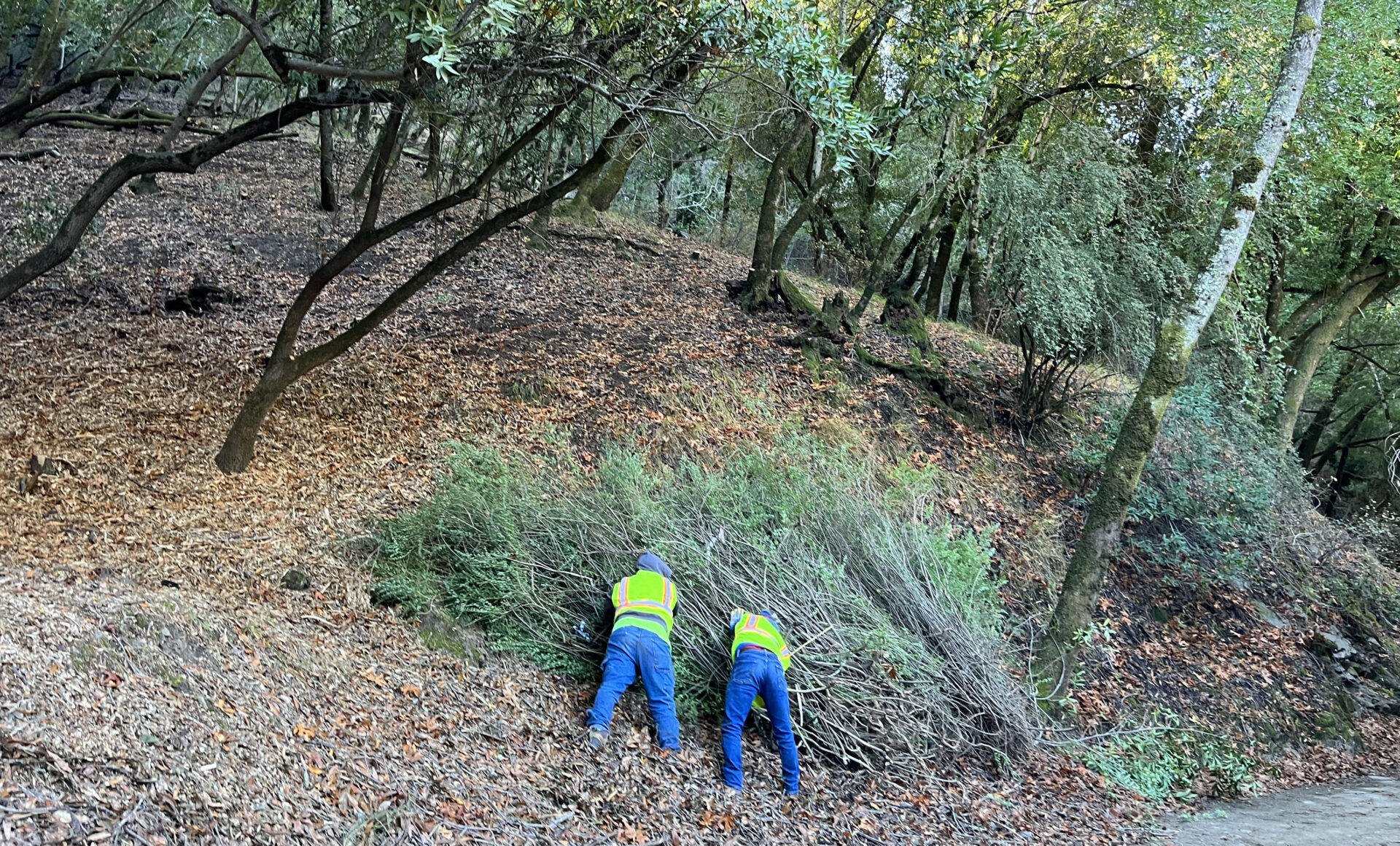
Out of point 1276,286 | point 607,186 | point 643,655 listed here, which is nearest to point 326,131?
point 607,186

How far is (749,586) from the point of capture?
6.45m

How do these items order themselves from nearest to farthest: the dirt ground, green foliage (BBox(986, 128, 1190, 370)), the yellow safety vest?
1. the dirt ground
2. the yellow safety vest
3. green foliage (BBox(986, 128, 1190, 370))

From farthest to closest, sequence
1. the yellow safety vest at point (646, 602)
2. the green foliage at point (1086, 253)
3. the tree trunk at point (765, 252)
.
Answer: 1. the tree trunk at point (765, 252)
2. the green foliage at point (1086, 253)
3. the yellow safety vest at point (646, 602)

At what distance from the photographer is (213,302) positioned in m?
10.9

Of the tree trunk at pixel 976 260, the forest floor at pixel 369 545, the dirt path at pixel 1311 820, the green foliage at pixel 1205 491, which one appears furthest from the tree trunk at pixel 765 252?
the dirt path at pixel 1311 820

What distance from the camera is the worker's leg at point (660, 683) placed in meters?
5.61

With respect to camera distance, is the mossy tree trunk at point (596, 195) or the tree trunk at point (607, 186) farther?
the tree trunk at point (607, 186)

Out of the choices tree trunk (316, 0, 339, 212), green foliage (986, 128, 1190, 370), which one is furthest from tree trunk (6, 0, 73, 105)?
green foliage (986, 128, 1190, 370)

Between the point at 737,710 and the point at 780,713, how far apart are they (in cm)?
28

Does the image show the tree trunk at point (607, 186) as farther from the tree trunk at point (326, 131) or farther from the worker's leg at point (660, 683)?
the worker's leg at point (660, 683)

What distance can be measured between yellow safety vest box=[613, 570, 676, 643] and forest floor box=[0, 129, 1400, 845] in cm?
58

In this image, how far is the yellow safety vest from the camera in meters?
5.84

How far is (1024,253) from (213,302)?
31.2ft

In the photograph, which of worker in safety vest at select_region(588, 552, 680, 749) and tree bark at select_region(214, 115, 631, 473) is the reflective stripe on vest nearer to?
worker in safety vest at select_region(588, 552, 680, 749)
